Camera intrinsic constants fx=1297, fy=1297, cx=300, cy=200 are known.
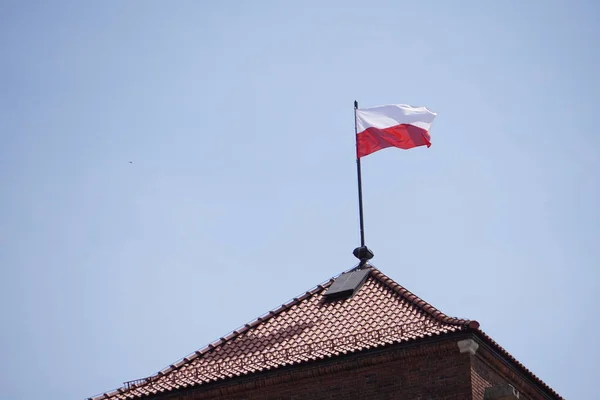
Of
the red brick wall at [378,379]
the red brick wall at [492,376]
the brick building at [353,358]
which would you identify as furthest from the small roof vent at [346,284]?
the red brick wall at [492,376]

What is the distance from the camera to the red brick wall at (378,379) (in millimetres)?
28734

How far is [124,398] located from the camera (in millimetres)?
31062

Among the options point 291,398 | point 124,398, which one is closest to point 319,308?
point 291,398

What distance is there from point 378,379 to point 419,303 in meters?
2.51

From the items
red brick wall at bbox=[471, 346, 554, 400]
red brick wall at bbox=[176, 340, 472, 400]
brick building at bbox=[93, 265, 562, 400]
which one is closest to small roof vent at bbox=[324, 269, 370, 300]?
brick building at bbox=[93, 265, 562, 400]

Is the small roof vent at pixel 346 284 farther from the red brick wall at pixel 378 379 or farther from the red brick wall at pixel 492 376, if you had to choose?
the red brick wall at pixel 492 376

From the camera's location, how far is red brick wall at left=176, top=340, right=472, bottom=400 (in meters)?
28.7

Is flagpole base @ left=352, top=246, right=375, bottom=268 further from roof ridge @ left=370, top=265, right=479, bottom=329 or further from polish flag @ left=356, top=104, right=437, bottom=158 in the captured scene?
polish flag @ left=356, top=104, right=437, bottom=158

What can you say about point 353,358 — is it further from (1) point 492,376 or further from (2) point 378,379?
(1) point 492,376

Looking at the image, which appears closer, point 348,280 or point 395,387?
point 395,387

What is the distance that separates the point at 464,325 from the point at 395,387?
2.10 meters

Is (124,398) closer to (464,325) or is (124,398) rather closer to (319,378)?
(319,378)

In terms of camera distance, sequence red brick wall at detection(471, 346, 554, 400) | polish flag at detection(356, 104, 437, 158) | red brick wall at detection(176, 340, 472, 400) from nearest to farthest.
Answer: red brick wall at detection(176, 340, 472, 400) → red brick wall at detection(471, 346, 554, 400) → polish flag at detection(356, 104, 437, 158)

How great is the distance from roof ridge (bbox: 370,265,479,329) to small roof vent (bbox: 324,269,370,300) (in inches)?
14.2
